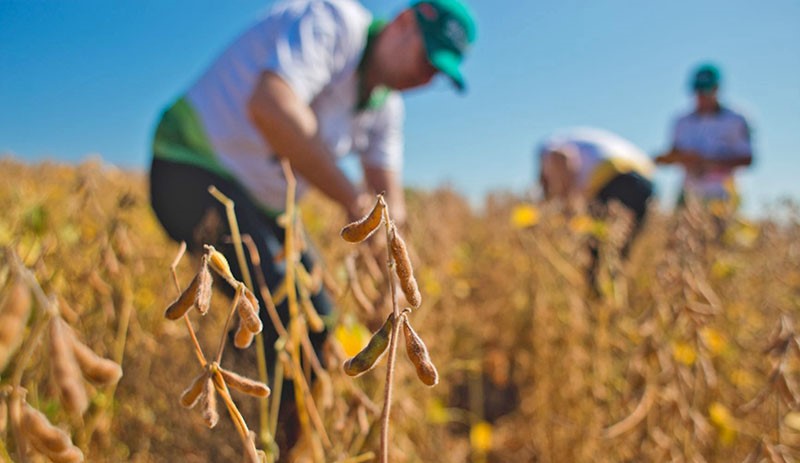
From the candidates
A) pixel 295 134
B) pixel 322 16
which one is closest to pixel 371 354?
pixel 295 134

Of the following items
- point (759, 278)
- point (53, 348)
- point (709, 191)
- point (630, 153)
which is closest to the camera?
point (53, 348)

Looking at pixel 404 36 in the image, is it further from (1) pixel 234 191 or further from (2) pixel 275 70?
(1) pixel 234 191

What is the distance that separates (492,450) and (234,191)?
4.39 feet

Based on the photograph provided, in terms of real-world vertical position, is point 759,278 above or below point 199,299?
below

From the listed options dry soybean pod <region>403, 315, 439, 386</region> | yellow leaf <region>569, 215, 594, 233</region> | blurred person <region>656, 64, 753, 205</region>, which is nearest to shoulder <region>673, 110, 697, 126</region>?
blurred person <region>656, 64, 753, 205</region>

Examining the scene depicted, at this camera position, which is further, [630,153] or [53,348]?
[630,153]

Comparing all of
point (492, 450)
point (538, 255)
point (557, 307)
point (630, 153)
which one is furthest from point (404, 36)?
point (630, 153)

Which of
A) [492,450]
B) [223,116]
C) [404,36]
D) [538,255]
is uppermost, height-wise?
[404,36]

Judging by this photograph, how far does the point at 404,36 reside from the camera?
1.44 metres

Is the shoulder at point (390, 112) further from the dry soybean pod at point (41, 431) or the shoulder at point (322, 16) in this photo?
the dry soybean pod at point (41, 431)

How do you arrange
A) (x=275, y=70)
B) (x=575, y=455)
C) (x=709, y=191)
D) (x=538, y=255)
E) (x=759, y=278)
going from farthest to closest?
(x=709, y=191)
(x=759, y=278)
(x=538, y=255)
(x=575, y=455)
(x=275, y=70)

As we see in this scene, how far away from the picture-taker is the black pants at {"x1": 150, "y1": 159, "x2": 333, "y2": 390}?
3.83 feet

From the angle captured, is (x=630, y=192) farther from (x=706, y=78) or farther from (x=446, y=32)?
(x=446, y=32)

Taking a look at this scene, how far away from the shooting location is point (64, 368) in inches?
12.7
